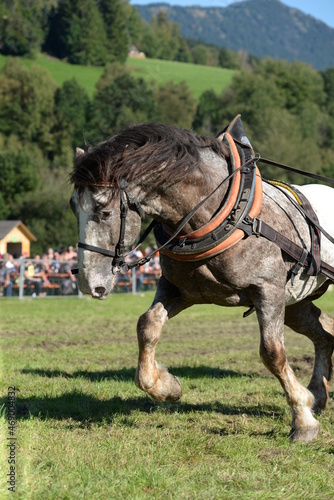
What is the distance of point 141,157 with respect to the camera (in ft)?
14.0

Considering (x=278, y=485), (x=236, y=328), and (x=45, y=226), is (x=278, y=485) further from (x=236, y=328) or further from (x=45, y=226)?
(x=45, y=226)

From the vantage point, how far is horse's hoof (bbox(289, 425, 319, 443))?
454cm

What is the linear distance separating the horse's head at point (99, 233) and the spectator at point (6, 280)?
16623 millimetres

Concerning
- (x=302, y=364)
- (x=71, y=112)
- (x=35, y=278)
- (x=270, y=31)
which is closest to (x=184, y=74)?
(x=71, y=112)

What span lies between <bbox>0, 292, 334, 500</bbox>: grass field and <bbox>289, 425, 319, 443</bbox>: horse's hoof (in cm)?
6

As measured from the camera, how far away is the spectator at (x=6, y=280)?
20.2m

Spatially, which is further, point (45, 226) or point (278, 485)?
point (45, 226)

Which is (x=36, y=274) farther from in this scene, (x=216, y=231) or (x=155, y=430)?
(x=216, y=231)

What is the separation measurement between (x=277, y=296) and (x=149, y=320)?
95 centimetres

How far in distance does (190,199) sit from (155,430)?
5.46ft

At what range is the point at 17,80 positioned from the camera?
238 feet

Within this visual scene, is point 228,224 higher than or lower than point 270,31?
lower

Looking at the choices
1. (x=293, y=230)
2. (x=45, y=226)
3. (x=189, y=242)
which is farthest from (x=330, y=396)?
(x=45, y=226)

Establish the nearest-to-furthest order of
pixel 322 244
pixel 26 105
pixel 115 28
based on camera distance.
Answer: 1. pixel 322 244
2. pixel 26 105
3. pixel 115 28
